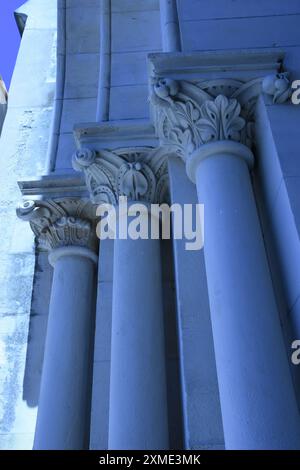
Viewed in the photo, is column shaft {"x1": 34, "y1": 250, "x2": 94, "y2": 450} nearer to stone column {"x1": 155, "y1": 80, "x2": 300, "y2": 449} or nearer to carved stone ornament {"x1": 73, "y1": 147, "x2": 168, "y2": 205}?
carved stone ornament {"x1": 73, "y1": 147, "x2": 168, "y2": 205}

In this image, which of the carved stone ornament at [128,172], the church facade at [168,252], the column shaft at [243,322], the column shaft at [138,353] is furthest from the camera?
the carved stone ornament at [128,172]

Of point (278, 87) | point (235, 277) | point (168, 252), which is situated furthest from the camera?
point (168, 252)

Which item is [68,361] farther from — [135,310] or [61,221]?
[61,221]

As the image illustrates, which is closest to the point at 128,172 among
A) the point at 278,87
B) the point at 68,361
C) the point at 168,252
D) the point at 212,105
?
the point at 168,252

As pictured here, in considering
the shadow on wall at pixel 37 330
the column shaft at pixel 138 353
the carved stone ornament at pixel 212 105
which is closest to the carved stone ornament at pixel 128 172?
the column shaft at pixel 138 353

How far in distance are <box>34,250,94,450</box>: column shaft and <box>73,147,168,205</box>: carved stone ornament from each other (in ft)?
2.76

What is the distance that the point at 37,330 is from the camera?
15.0 ft

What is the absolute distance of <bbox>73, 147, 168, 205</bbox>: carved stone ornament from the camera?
3.69m

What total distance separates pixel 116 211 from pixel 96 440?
162cm

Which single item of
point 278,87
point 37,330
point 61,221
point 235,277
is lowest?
point 235,277

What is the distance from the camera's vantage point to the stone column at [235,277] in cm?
202

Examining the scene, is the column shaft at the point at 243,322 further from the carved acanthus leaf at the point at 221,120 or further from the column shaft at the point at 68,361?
the column shaft at the point at 68,361

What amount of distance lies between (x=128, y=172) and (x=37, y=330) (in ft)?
6.10

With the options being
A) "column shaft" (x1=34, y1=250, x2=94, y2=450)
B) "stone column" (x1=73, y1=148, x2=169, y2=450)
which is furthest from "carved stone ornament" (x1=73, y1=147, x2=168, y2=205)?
"column shaft" (x1=34, y1=250, x2=94, y2=450)
